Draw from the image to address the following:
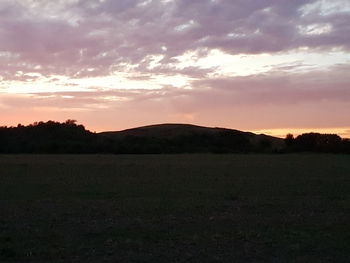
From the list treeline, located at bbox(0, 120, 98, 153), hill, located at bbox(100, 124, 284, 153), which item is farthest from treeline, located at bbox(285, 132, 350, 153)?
treeline, located at bbox(0, 120, 98, 153)

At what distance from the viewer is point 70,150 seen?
89.8 m

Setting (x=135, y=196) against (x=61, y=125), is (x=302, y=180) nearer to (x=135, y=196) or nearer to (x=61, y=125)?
(x=135, y=196)

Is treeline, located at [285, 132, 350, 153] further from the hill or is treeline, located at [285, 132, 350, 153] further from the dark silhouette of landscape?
the hill

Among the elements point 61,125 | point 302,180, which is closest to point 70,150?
point 61,125

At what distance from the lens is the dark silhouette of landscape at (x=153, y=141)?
92688 mm

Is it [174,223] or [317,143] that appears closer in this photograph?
[174,223]

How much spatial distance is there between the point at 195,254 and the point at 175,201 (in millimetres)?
8733

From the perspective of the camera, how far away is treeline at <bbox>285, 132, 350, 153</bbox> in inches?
4018

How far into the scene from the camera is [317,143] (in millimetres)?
106438

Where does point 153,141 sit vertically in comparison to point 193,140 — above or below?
below

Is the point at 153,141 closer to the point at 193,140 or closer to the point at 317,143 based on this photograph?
the point at 193,140

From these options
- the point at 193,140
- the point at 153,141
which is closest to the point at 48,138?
the point at 153,141

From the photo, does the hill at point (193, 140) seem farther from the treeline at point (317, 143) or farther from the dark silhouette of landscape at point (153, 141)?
the treeline at point (317, 143)

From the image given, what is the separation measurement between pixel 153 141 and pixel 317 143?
28.9m
